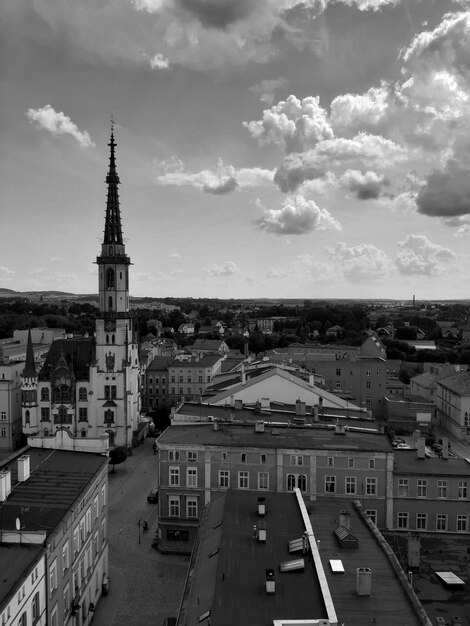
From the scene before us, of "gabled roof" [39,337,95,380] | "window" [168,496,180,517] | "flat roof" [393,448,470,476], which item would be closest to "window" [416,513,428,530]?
"flat roof" [393,448,470,476]

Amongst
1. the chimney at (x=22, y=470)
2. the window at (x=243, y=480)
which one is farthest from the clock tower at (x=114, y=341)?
the chimney at (x=22, y=470)

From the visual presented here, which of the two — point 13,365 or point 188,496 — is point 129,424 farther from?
point 188,496

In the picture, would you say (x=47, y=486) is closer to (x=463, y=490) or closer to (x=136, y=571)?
(x=136, y=571)

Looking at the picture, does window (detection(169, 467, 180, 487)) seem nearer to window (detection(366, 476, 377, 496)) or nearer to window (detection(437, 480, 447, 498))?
window (detection(366, 476, 377, 496))

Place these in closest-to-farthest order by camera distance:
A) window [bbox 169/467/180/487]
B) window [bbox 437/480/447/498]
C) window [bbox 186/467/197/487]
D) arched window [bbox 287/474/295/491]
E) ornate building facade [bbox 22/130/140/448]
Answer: window [bbox 437/480/447/498], arched window [bbox 287/474/295/491], window [bbox 186/467/197/487], window [bbox 169/467/180/487], ornate building facade [bbox 22/130/140/448]

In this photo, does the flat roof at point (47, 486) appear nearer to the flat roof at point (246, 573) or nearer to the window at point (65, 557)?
the window at point (65, 557)

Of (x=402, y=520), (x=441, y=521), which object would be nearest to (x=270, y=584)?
(x=402, y=520)
